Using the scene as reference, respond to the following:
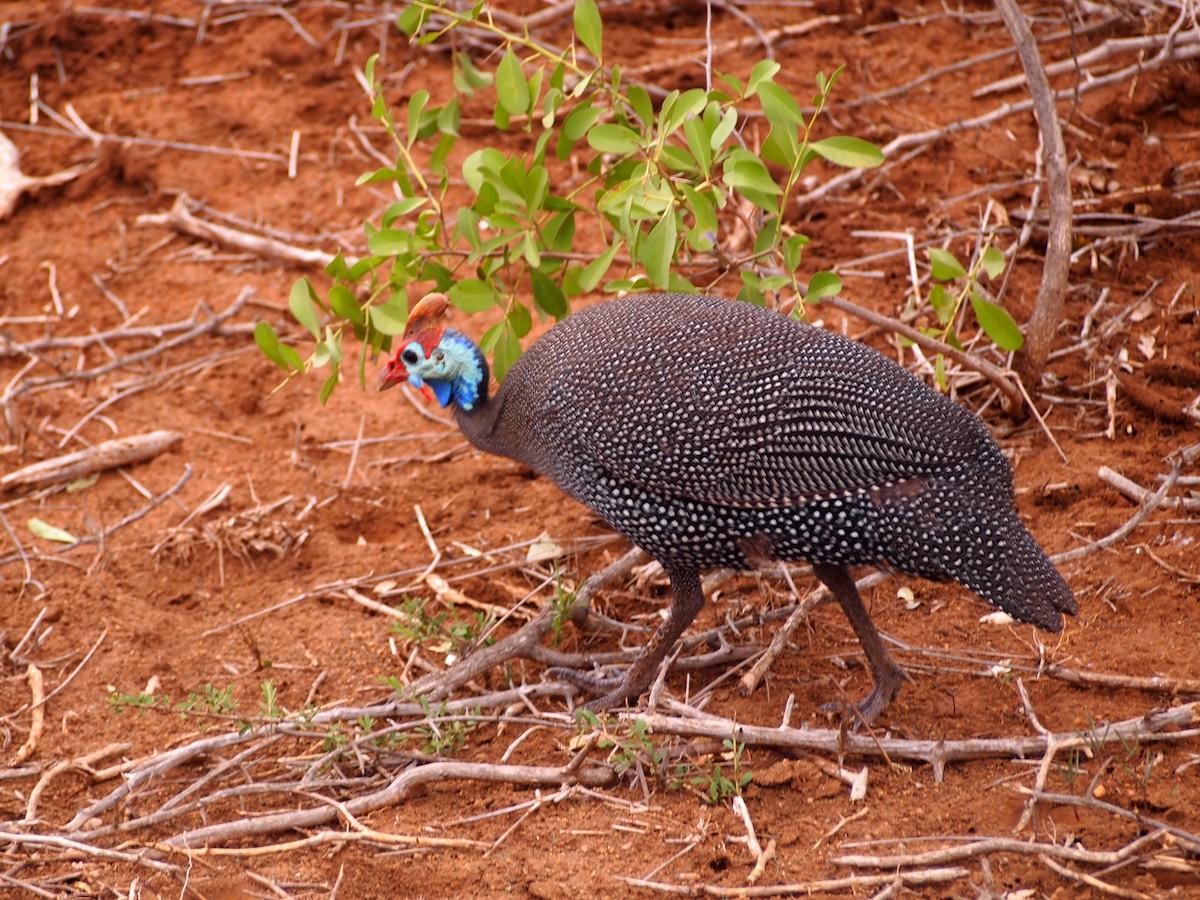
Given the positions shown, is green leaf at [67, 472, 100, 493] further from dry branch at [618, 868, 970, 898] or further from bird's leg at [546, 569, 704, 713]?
dry branch at [618, 868, 970, 898]

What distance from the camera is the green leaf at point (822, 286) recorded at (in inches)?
151

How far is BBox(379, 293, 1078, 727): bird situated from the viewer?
3219mm

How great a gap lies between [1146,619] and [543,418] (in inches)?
69.5

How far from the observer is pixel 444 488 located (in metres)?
4.98

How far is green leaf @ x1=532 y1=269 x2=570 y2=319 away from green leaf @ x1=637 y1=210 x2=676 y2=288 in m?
0.64

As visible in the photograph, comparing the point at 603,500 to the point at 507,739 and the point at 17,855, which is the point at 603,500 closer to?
the point at 507,739

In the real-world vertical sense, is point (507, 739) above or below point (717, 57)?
below

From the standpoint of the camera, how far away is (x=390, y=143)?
22.7 feet

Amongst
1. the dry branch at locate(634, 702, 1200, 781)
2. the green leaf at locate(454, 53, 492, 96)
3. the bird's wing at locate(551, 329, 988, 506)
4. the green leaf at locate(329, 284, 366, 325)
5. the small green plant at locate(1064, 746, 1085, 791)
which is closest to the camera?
the small green plant at locate(1064, 746, 1085, 791)

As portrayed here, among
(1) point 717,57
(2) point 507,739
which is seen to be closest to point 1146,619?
(2) point 507,739

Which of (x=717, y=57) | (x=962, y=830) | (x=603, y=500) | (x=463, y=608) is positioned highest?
(x=717, y=57)

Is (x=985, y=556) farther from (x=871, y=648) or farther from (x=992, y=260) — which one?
(x=992, y=260)

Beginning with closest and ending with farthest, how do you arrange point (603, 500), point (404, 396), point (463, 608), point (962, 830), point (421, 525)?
point (962, 830) < point (603, 500) < point (463, 608) < point (421, 525) < point (404, 396)

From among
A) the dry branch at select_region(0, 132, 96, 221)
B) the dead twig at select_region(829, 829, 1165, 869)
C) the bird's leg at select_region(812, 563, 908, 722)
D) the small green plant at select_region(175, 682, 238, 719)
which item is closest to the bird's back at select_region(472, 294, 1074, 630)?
the bird's leg at select_region(812, 563, 908, 722)
